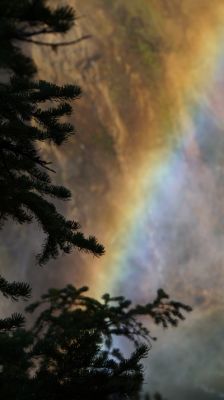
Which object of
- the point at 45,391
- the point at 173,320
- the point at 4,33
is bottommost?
the point at 45,391

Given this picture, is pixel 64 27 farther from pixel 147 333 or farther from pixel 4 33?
pixel 147 333

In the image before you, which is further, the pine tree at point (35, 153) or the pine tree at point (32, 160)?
the pine tree at point (35, 153)

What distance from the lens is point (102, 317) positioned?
12211 mm

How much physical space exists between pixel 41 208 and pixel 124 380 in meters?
2.33

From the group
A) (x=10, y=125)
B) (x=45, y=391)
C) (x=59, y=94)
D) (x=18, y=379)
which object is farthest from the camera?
(x=10, y=125)

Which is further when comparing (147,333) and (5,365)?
(147,333)

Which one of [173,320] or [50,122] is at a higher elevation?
[173,320]

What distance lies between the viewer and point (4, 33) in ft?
11.1

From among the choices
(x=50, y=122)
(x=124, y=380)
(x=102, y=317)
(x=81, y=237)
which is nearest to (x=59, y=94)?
(x=50, y=122)

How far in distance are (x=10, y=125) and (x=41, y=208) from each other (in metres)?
1.10

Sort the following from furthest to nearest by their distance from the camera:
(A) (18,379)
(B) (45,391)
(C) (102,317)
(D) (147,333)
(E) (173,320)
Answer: (E) (173,320)
(D) (147,333)
(C) (102,317)
(A) (18,379)
(B) (45,391)

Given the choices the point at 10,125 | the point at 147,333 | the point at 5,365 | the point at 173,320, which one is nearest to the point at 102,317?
the point at 147,333

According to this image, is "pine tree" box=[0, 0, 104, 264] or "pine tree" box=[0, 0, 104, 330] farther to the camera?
"pine tree" box=[0, 0, 104, 264]

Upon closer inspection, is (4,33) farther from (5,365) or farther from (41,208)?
(5,365)
